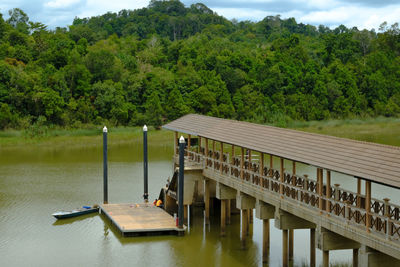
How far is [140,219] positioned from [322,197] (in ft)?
33.6

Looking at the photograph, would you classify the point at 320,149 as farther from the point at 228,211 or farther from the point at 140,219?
the point at 140,219

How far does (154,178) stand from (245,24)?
8625cm

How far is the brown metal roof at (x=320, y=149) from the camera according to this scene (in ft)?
55.9

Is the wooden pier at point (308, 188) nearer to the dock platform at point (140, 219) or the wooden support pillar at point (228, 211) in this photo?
the wooden support pillar at point (228, 211)

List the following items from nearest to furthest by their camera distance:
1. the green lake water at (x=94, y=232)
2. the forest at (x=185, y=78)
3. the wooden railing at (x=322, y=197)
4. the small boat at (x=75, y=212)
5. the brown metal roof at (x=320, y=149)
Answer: the brown metal roof at (x=320, y=149)
the wooden railing at (x=322, y=197)
the green lake water at (x=94, y=232)
the small boat at (x=75, y=212)
the forest at (x=185, y=78)

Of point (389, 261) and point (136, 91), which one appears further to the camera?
point (136, 91)

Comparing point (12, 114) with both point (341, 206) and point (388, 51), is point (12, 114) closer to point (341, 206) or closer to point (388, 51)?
point (341, 206)

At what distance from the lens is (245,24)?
120 metres

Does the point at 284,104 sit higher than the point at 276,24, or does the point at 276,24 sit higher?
the point at 276,24

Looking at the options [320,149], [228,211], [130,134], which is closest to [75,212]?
[228,211]

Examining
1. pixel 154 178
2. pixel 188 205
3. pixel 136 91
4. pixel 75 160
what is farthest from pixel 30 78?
pixel 188 205

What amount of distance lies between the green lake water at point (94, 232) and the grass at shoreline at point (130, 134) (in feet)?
39.0

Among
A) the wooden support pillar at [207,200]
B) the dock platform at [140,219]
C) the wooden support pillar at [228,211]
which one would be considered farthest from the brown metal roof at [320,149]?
the dock platform at [140,219]

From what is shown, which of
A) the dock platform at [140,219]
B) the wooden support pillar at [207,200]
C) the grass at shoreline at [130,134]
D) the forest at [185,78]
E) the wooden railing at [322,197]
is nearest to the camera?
the wooden railing at [322,197]
